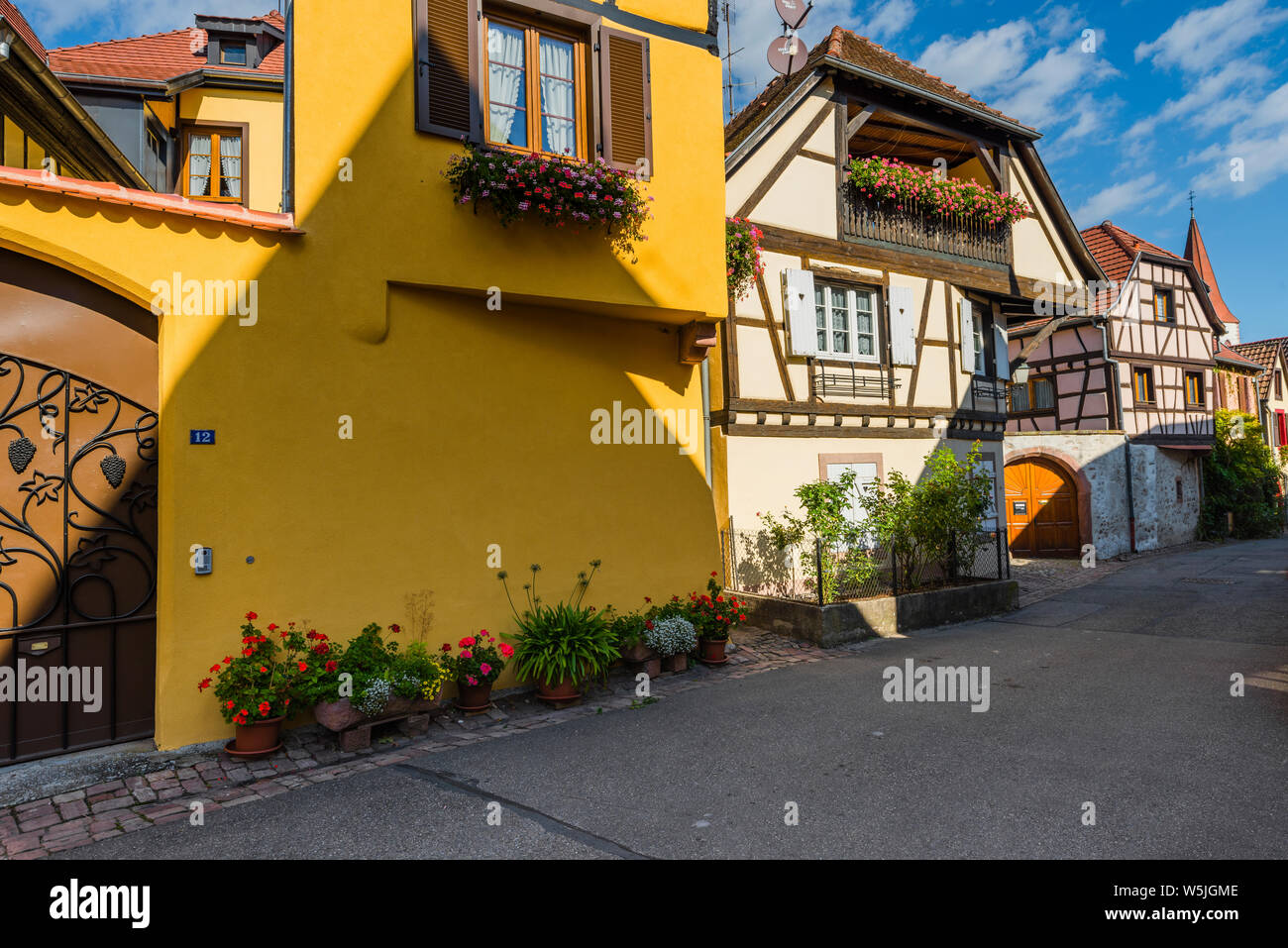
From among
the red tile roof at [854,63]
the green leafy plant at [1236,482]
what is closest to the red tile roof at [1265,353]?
the green leafy plant at [1236,482]

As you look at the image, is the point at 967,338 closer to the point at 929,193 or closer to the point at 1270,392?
the point at 929,193

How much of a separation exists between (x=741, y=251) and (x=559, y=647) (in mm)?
6021

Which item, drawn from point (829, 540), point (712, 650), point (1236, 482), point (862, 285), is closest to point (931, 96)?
point (862, 285)

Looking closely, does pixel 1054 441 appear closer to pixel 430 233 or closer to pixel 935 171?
pixel 935 171

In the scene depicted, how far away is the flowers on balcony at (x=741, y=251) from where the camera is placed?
33.7 feet

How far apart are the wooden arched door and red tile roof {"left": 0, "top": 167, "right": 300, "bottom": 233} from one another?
17.8 meters

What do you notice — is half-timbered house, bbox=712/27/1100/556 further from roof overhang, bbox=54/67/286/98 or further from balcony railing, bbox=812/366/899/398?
roof overhang, bbox=54/67/286/98

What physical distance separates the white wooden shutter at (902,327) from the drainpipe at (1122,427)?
9340mm

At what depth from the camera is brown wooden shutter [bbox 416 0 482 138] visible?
21.7ft

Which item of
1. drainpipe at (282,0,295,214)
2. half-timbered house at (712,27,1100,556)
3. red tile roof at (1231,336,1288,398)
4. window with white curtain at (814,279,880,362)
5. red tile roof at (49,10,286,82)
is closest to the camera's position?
drainpipe at (282,0,295,214)

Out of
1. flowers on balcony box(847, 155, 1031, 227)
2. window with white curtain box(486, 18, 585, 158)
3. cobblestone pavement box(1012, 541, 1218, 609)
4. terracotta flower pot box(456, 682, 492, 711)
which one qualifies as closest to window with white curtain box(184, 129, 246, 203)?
window with white curtain box(486, 18, 585, 158)

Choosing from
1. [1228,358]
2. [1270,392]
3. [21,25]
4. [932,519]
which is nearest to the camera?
[21,25]

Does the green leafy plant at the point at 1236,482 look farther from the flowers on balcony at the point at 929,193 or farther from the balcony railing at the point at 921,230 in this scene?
the flowers on balcony at the point at 929,193

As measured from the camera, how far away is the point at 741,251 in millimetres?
10375
